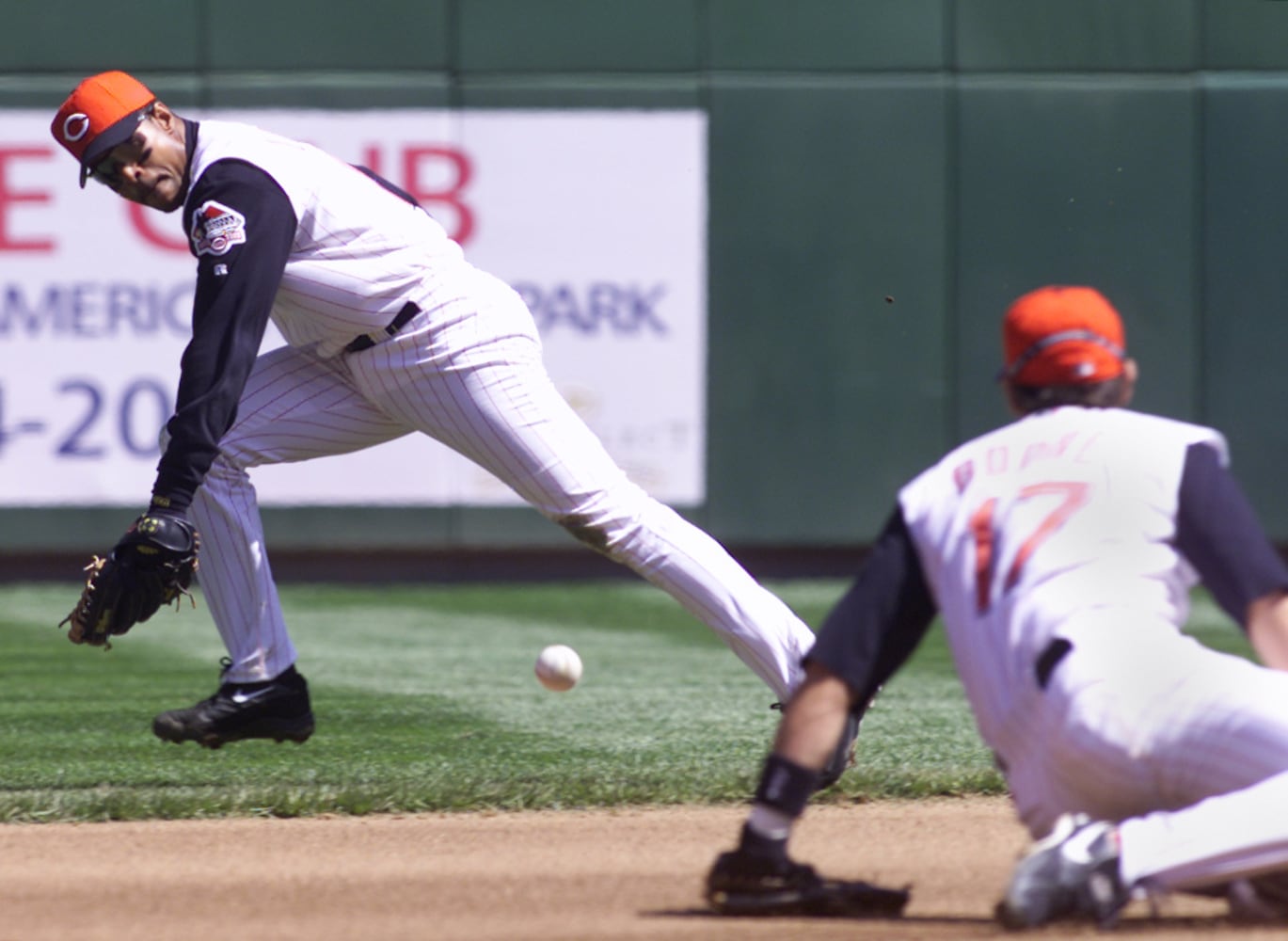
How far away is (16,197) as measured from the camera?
34.3 ft

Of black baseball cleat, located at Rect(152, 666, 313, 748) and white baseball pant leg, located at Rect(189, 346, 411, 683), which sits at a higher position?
white baseball pant leg, located at Rect(189, 346, 411, 683)

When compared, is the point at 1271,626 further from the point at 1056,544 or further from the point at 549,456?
the point at 549,456

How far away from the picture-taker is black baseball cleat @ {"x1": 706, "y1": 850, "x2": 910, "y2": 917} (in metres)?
3.20

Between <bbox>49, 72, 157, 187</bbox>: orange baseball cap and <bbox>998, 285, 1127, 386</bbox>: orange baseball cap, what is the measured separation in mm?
2133

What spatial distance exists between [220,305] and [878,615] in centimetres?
175

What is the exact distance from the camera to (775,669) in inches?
174

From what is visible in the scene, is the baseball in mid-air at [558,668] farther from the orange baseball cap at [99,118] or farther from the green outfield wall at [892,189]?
the green outfield wall at [892,189]

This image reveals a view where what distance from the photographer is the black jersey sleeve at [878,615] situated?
3125mm

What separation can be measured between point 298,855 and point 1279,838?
1.93 metres

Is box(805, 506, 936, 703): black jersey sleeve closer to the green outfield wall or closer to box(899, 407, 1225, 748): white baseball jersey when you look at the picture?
box(899, 407, 1225, 748): white baseball jersey

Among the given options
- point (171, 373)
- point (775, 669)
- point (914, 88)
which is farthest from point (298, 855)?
point (914, 88)

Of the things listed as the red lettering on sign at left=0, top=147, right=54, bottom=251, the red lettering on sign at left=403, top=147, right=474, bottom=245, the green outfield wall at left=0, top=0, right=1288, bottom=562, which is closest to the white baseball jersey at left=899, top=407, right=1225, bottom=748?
the green outfield wall at left=0, top=0, right=1288, bottom=562

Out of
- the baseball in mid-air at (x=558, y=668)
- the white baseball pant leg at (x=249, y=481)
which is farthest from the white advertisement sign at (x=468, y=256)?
the white baseball pant leg at (x=249, y=481)

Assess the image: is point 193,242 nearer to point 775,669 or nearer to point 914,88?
point 775,669
